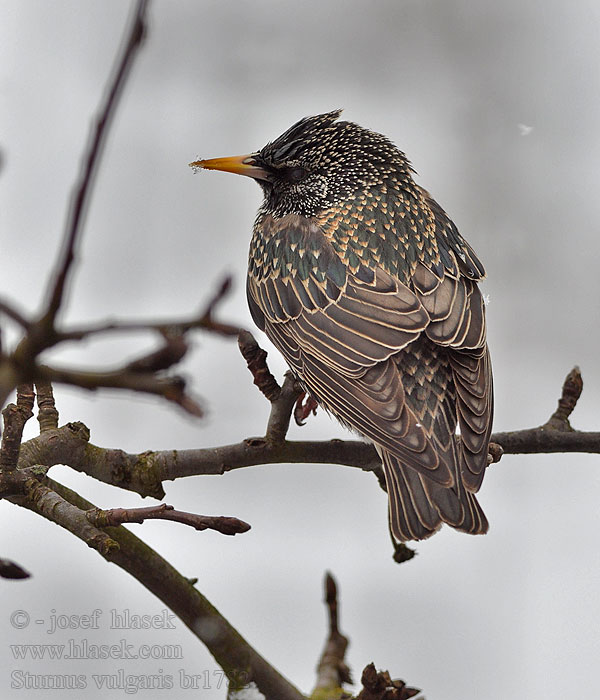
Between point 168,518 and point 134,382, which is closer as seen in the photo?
point 134,382

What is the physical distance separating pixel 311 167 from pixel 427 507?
3.83 ft

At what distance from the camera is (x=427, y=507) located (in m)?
2.03

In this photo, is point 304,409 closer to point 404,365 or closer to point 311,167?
point 404,365

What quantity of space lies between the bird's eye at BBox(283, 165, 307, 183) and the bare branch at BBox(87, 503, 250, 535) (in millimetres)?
1505

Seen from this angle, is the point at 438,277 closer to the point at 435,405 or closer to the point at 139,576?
the point at 435,405

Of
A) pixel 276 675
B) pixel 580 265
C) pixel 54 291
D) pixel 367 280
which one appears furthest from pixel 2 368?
pixel 580 265

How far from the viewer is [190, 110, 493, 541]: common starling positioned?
208cm

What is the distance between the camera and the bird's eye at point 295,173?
2.74 m

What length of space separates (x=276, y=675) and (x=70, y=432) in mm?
655

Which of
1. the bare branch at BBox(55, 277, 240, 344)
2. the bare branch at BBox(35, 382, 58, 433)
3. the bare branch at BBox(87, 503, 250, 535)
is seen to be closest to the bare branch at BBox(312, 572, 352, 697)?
the bare branch at BBox(35, 382, 58, 433)

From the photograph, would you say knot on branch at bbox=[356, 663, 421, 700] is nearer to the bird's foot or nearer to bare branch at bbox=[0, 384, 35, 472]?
bare branch at bbox=[0, 384, 35, 472]

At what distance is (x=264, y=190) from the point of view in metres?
2.83

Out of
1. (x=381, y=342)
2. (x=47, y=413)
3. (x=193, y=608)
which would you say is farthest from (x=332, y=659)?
(x=47, y=413)

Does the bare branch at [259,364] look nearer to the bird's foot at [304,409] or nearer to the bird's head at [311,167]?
the bird's foot at [304,409]
